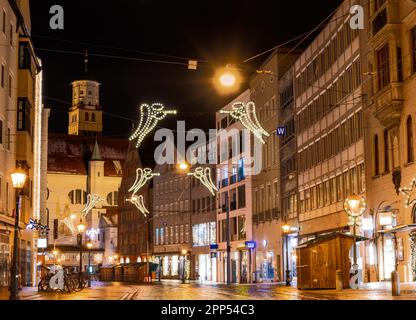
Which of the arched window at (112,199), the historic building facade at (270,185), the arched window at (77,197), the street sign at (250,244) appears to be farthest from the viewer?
the arched window at (112,199)

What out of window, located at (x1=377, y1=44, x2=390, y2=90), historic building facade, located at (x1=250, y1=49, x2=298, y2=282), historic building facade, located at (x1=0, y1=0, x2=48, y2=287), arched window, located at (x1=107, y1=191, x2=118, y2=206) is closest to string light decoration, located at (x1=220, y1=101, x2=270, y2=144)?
window, located at (x1=377, y1=44, x2=390, y2=90)

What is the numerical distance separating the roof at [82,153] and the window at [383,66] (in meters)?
125

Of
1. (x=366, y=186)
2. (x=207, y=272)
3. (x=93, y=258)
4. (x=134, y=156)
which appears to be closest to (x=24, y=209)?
(x=366, y=186)

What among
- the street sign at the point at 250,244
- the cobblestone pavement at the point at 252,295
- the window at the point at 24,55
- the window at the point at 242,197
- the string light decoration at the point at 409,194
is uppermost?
the window at the point at 24,55

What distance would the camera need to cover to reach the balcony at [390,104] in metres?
43.7

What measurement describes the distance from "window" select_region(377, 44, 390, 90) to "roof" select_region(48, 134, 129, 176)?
12501 centimetres

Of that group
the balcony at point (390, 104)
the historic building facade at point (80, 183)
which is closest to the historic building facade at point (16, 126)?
the balcony at point (390, 104)

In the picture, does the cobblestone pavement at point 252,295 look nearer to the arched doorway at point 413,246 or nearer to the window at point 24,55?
the arched doorway at point 413,246

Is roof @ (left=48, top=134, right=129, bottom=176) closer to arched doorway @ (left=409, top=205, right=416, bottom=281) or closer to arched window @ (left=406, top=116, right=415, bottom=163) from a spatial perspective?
arched window @ (left=406, top=116, right=415, bottom=163)

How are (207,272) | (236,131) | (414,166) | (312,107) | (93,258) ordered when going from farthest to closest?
1. (93,258)
2. (207,272)
3. (236,131)
4. (312,107)
5. (414,166)

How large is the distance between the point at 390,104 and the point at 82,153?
142 meters

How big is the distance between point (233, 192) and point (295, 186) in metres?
21.8

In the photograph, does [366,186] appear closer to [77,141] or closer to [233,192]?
[233,192]

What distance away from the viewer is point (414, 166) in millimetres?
42000
